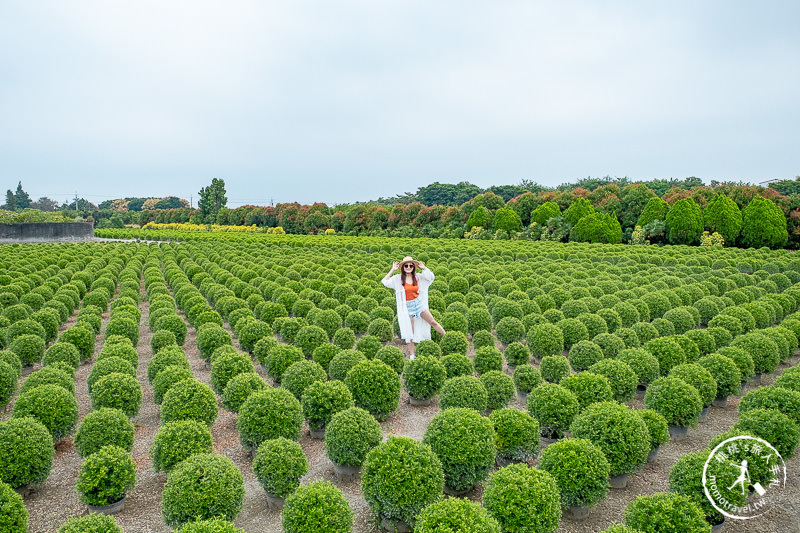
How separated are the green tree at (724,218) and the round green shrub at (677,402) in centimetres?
4103

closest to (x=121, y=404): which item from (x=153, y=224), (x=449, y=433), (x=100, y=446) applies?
(x=100, y=446)

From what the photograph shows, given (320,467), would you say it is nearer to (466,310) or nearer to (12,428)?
(12,428)

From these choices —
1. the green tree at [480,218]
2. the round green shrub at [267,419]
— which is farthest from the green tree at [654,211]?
the round green shrub at [267,419]

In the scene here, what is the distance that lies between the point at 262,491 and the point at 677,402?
262 inches

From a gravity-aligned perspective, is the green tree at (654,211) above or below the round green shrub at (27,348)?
above

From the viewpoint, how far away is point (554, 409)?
7.97 m

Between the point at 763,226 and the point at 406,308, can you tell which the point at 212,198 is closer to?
the point at 763,226

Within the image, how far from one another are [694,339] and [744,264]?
17.1 meters

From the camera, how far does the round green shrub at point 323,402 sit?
8094mm

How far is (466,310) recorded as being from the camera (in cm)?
1481

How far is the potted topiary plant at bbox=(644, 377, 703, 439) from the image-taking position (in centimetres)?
823

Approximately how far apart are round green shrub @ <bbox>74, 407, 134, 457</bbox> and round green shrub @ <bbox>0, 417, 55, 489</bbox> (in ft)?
1.27

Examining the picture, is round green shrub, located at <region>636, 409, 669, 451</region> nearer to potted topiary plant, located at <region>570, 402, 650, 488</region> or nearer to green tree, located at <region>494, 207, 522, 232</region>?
potted topiary plant, located at <region>570, 402, 650, 488</region>

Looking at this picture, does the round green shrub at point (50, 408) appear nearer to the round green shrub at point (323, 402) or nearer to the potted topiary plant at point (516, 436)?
the round green shrub at point (323, 402)
